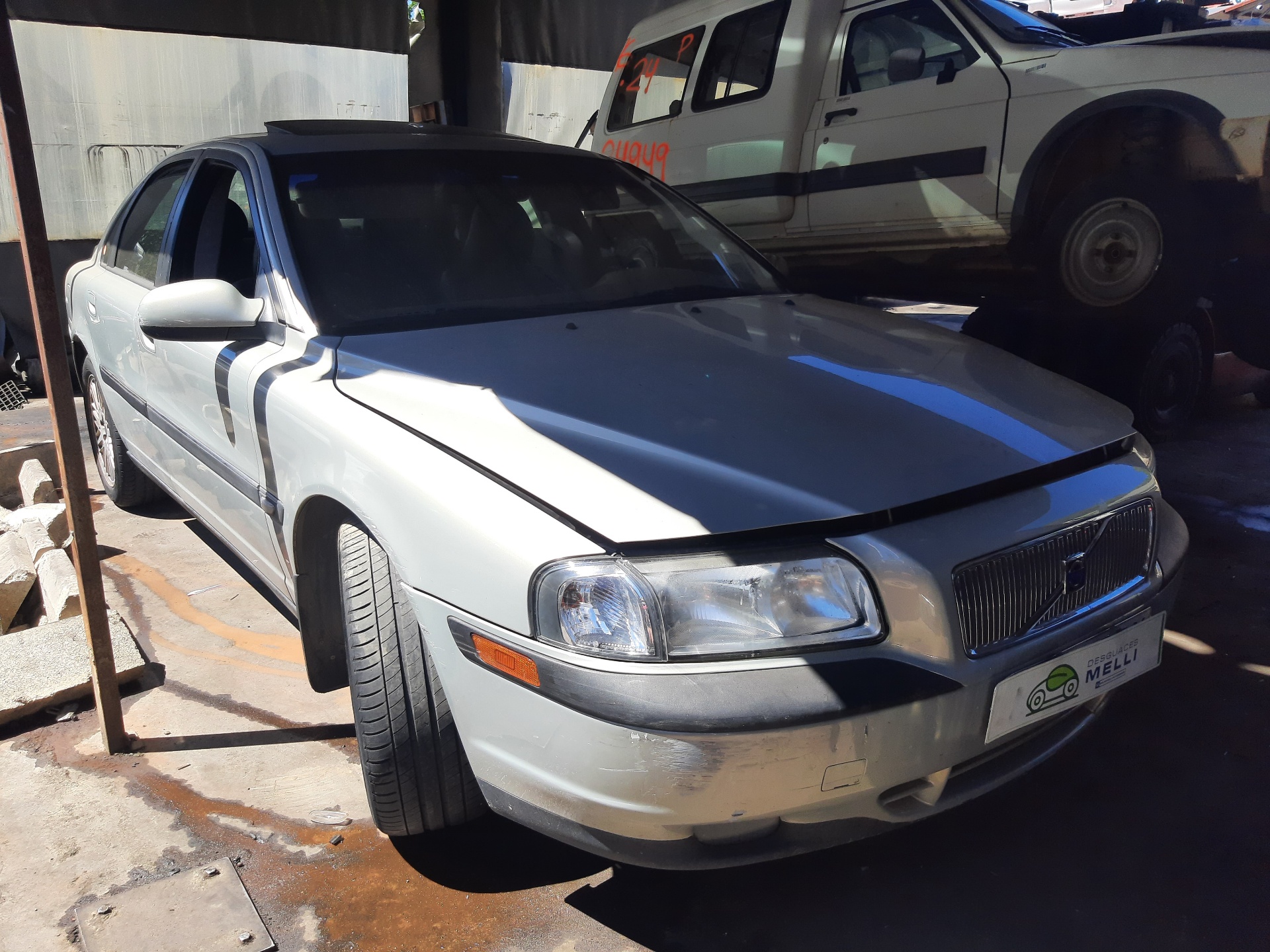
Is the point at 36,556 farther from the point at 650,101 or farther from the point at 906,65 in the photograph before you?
A: the point at 650,101

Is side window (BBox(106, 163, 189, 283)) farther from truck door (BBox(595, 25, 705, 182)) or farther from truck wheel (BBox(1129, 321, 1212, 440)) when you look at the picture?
truck wheel (BBox(1129, 321, 1212, 440))

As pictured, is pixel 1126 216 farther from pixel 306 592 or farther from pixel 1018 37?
pixel 306 592

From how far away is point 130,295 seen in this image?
340 cm

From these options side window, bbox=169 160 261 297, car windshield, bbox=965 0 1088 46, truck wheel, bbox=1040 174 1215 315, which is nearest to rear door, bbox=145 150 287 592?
side window, bbox=169 160 261 297

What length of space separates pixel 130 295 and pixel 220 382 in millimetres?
1177

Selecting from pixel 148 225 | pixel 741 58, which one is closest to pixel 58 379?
pixel 148 225

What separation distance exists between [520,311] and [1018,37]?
3.28 metres

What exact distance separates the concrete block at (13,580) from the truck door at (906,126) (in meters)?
4.05

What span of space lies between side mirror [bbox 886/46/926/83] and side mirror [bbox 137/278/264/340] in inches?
137

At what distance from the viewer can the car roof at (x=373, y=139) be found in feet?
9.13

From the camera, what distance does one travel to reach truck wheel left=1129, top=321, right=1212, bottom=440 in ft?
17.0

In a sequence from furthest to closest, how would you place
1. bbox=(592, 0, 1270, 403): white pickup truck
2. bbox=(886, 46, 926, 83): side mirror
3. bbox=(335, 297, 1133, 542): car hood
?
bbox=(886, 46, 926, 83): side mirror < bbox=(592, 0, 1270, 403): white pickup truck < bbox=(335, 297, 1133, 542): car hood

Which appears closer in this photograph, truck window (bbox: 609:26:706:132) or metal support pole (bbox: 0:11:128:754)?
metal support pole (bbox: 0:11:128:754)

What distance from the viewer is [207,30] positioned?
27.0 ft
